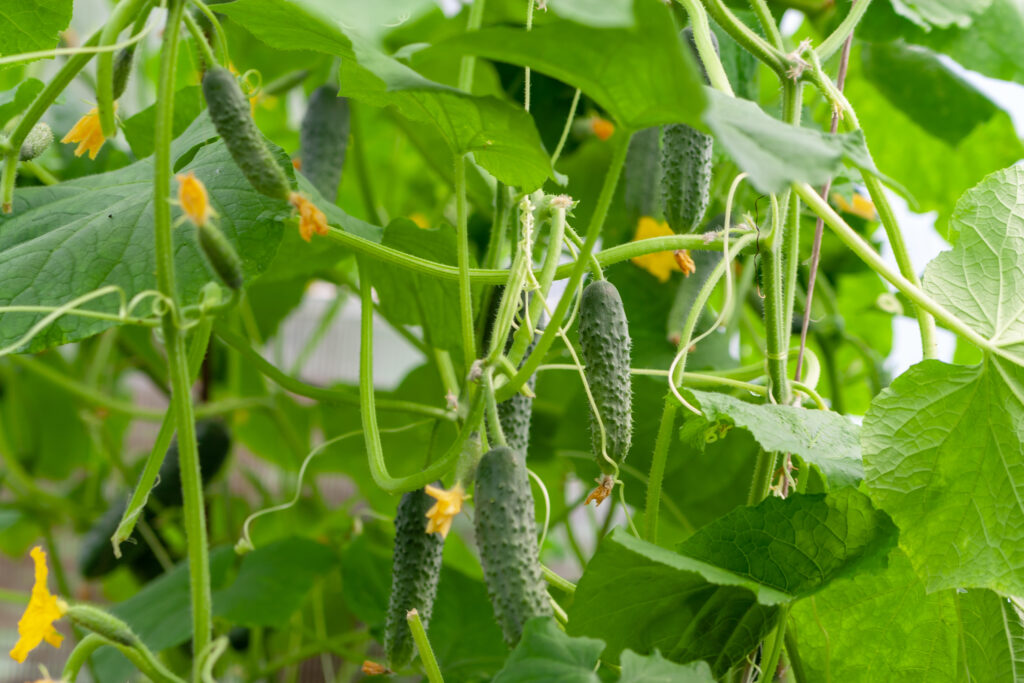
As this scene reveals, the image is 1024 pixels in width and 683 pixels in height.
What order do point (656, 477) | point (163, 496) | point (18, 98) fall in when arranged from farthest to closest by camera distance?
point (163, 496) < point (18, 98) < point (656, 477)

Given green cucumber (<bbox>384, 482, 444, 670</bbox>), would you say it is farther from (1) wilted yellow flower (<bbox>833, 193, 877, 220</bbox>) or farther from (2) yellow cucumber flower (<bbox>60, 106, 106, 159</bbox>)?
(1) wilted yellow flower (<bbox>833, 193, 877, 220</bbox>)

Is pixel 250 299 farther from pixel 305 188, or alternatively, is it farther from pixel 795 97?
pixel 795 97

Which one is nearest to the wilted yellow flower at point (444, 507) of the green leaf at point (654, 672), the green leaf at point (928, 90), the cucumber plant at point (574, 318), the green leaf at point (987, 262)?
the cucumber plant at point (574, 318)

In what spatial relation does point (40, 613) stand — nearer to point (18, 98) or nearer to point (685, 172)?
point (685, 172)

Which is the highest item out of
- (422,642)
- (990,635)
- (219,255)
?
(219,255)

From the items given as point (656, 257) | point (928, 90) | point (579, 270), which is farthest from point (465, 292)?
point (928, 90)

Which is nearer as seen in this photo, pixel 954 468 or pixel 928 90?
pixel 954 468

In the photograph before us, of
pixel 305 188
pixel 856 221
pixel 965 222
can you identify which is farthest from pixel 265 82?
pixel 965 222
